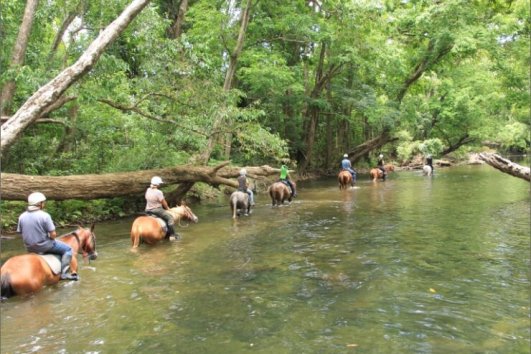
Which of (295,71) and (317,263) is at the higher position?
(295,71)

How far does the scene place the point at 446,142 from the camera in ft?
163

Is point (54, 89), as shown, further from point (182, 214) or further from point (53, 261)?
point (182, 214)

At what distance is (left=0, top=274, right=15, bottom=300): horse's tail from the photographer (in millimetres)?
7750

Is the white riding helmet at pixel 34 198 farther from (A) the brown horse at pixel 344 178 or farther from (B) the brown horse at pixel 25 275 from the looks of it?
(A) the brown horse at pixel 344 178

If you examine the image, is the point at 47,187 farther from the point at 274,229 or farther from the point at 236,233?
the point at 274,229

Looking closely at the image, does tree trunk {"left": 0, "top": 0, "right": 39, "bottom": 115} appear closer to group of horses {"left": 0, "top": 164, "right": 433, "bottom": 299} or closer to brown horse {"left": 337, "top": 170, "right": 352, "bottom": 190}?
group of horses {"left": 0, "top": 164, "right": 433, "bottom": 299}

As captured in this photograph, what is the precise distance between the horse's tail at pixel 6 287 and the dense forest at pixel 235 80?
2.31 metres

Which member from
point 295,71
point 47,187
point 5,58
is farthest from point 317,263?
point 295,71

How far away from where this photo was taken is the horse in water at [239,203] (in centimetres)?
1684

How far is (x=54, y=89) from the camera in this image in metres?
7.96

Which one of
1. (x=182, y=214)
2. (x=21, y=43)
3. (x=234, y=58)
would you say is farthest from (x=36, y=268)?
(x=234, y=58)

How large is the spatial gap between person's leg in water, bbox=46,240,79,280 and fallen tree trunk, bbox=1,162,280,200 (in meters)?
4.35

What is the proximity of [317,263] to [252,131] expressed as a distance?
1029 cm

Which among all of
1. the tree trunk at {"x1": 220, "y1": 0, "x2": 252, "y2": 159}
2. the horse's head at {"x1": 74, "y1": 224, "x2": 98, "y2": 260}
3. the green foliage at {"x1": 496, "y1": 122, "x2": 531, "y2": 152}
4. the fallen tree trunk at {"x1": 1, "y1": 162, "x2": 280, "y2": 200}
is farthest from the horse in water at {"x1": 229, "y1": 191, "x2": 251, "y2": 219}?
the green foliage at {"x1": 496, "y1": 122, "x2": 531, "y2": 152}
